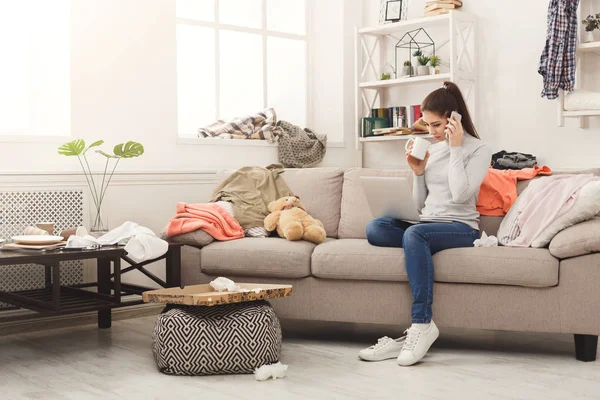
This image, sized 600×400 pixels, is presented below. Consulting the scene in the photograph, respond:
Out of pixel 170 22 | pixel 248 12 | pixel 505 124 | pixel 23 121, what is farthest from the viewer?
pixel 248 12

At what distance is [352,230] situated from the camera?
13.2ft

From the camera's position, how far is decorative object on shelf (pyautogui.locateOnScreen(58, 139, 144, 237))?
12.8 ft

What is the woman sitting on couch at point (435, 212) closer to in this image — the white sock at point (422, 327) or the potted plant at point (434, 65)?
the white sock at point (422, 327)

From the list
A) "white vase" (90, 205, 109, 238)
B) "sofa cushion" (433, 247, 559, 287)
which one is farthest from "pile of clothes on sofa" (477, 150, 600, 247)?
"white vase" (90, 205, 109, 238)

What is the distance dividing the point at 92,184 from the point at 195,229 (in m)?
0.81

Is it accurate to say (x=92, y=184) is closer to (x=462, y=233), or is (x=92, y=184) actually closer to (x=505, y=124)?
(x=462, y=233)

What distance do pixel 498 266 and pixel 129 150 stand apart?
196cm

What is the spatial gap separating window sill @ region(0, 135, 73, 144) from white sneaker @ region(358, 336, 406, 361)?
1.97 meters

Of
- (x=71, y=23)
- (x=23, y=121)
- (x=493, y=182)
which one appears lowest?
(x=493, y=182)

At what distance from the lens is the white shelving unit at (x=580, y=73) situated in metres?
4.33

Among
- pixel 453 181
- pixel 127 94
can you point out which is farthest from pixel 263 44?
pixel 453 181

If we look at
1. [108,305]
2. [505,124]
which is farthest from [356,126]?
[108,305]

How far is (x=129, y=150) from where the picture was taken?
Answer: 409cm

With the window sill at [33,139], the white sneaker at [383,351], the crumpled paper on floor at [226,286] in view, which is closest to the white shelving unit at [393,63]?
the window sill at [33,139]
